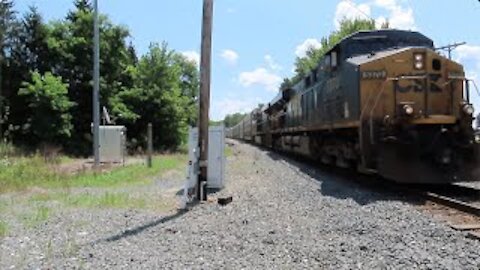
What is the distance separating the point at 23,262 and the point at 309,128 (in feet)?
43.8

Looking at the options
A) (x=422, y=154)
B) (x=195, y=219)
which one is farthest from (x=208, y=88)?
(x=422, y=154)

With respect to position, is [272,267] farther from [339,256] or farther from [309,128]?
[309,128]

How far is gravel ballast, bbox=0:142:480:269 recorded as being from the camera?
6496mm

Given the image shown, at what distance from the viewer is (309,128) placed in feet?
63.0

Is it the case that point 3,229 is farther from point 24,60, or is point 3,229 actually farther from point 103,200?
point 24,60

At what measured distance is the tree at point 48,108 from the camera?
100 ft

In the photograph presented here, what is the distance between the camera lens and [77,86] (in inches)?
1371

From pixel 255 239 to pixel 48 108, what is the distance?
987 inches

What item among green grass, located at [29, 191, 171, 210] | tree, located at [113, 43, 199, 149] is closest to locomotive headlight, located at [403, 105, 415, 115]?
green grass, located at [29, 191, 171, 210]

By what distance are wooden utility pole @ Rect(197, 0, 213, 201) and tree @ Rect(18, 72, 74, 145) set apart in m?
20.0

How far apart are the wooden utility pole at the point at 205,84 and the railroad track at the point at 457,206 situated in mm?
4221

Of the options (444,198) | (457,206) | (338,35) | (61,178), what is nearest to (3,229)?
(457,206)

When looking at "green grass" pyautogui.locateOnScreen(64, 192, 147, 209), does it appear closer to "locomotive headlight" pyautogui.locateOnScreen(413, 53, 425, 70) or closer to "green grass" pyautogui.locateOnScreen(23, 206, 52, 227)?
"green grass" pyautogui.locateOnScreen(23, 206, 52, 227)

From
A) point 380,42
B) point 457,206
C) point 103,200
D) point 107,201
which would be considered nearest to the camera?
point 457,206
